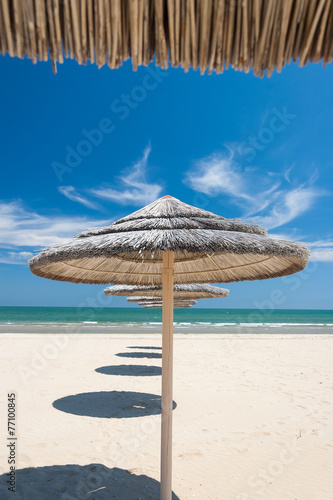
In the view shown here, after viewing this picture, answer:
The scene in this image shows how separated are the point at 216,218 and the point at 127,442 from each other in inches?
102

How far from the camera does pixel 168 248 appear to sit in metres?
1.98

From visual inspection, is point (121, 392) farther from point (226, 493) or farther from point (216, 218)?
point (216, 218)

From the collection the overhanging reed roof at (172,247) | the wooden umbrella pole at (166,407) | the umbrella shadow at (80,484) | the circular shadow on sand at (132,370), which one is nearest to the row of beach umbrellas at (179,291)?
the circular shadow on sand at (132,370)

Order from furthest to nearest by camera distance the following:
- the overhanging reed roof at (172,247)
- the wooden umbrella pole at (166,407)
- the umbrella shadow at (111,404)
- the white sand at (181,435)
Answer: the umbrella shadow at (111,404) → the white sand at (181,435) → the wooden umbrella pole at (166,407) → the overhanging reed roof at (172,247)

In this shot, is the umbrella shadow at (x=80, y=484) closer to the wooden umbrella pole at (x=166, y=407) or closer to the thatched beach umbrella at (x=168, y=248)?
the wooden umbrella pole at (x=166, y=407)

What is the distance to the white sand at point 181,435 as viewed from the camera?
2.87 metres

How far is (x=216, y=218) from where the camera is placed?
96.2 inches

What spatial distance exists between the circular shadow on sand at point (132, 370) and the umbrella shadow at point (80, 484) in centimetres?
400

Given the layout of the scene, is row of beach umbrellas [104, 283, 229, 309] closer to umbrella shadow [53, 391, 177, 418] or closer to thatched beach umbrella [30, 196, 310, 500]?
umbrella shadow [53, 391, 177, 418]

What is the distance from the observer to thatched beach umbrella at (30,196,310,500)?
2.04 metres

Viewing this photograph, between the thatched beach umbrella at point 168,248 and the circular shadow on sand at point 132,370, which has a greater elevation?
the thatched beach umbrella at point 168,248

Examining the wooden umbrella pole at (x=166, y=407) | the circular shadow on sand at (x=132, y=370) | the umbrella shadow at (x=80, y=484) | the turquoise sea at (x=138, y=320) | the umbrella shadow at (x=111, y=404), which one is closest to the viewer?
the wooden umbrella pole at (x=166, y=407)

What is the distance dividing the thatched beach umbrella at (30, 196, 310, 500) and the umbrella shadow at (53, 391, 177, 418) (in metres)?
2.15

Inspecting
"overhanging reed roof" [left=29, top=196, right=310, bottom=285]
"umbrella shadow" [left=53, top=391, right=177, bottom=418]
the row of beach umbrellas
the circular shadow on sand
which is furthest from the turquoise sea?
"overhanging reed roof" [left=29, top=196, right=310, bottom=285]
